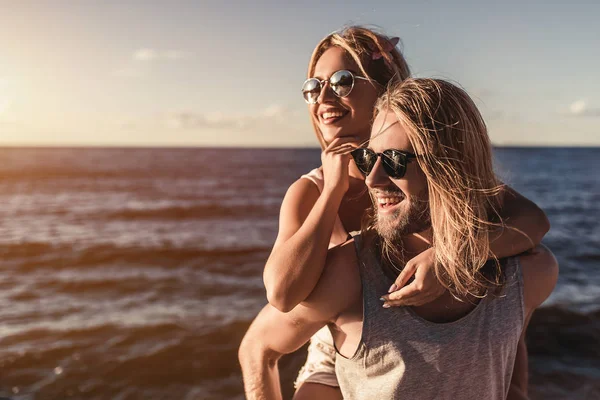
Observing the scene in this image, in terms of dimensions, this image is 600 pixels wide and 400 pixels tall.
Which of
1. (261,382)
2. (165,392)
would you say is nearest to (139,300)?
(165,392)

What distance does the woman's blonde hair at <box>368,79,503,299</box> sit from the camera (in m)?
2.04

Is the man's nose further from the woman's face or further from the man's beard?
the woman's face

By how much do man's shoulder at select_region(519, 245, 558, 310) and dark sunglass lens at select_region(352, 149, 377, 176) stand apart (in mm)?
781

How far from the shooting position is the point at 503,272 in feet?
6.97

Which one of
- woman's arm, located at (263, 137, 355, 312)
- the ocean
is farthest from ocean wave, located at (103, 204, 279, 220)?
woman's arm, located at (263, 137, 355, 312)

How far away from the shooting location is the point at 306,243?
7.32 ft

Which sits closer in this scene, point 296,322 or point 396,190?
point 296,322

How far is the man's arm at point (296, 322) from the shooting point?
194cm

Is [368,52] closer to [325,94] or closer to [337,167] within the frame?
[325,94]

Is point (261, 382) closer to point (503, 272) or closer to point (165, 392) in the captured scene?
point (503, 272)

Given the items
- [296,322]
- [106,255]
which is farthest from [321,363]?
[106,255]

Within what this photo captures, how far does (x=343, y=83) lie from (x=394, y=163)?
3.98ft

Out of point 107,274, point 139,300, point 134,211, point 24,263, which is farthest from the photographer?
point 134,211

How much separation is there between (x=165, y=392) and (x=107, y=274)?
6.39 m
